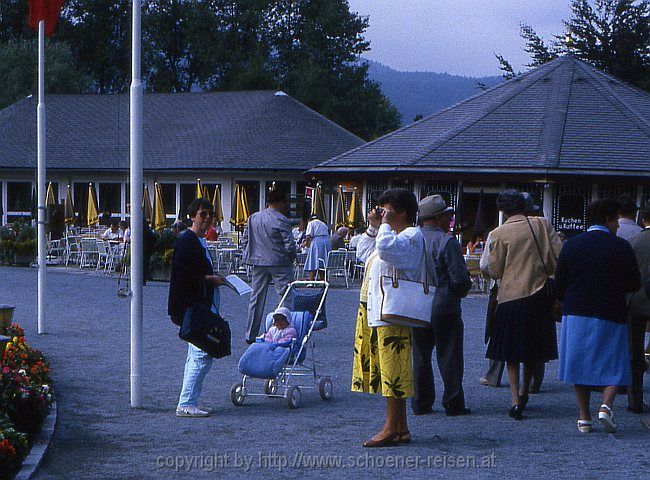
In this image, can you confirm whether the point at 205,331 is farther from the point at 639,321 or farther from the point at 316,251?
the point at 316,251

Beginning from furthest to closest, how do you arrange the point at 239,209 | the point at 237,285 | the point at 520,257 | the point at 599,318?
the point at 239,209
the point at 237,285
the point at 520,257
the point at 599,318

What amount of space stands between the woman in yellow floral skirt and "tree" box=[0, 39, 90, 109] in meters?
51.1

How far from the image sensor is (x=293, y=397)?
29.8 ft

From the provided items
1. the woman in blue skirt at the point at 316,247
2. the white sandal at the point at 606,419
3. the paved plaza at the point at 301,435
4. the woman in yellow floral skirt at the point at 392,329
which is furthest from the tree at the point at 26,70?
the white sandal at the point at 606,419

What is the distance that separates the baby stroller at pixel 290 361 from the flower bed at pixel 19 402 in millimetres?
1601

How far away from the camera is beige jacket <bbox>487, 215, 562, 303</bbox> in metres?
8.66

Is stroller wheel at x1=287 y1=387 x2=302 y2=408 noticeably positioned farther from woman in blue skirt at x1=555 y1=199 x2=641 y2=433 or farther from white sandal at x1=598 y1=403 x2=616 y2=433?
white sandal at x1=598 y1=403 x2=616 y2=433

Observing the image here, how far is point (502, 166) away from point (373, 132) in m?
37.3

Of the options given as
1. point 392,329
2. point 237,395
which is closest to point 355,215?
point 237,395

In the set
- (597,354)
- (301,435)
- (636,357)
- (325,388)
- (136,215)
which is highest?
(136,215)

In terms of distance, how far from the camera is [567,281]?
8.25 meters

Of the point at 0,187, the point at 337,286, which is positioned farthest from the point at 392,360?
the point at 0,187

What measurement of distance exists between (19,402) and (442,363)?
3.38m

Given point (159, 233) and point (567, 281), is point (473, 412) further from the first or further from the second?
point (159, 233)
